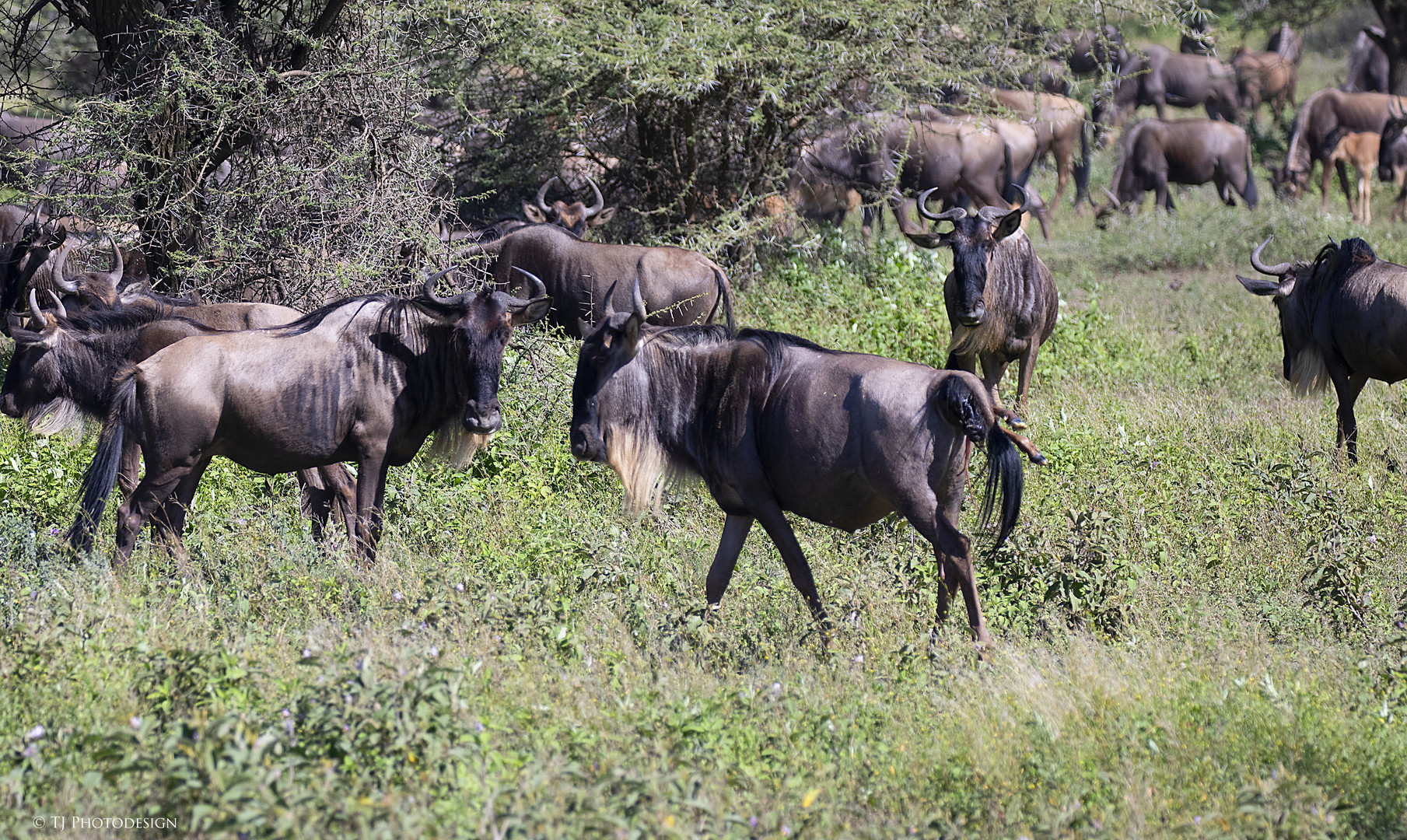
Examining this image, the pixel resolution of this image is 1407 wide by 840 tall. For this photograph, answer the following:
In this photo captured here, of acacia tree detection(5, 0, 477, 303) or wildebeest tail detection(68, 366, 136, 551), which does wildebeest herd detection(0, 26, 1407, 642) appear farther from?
acacia tree detection(5, 0, 477, 303)

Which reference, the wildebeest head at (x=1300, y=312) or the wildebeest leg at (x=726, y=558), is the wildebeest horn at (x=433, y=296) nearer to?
the wildebeest leg at (x=726, y=558)

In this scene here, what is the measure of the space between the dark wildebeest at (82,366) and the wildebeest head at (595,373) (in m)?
1.68

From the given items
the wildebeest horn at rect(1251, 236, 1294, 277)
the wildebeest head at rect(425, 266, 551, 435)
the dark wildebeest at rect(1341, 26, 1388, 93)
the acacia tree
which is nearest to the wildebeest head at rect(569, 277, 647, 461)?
the wildebeest head at rect(425, 266, 551, 435)

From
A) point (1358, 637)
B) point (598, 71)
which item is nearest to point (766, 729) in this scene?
point (1358, 637)

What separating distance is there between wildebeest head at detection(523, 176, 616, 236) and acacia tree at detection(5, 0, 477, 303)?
2062 mm

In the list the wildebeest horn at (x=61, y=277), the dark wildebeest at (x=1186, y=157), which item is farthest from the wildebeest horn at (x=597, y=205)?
the dark wildebeest at (x=1186, y=157)

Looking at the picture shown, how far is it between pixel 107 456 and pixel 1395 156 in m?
17.1

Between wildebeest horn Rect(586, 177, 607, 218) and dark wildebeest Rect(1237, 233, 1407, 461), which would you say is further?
wildebeest horn Rect(586, 177, 607, 218)

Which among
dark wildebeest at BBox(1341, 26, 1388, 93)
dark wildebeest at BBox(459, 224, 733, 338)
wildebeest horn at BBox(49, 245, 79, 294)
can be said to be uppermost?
wildebeest horn at BBox(49, 245, 79, 294)

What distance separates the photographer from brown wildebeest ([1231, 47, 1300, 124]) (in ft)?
77.6

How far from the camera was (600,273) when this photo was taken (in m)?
9.34

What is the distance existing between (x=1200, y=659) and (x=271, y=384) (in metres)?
3.97

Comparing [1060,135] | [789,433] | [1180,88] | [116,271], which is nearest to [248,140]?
[116,271]

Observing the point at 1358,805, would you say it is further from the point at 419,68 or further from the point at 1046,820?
the point at 419,68
